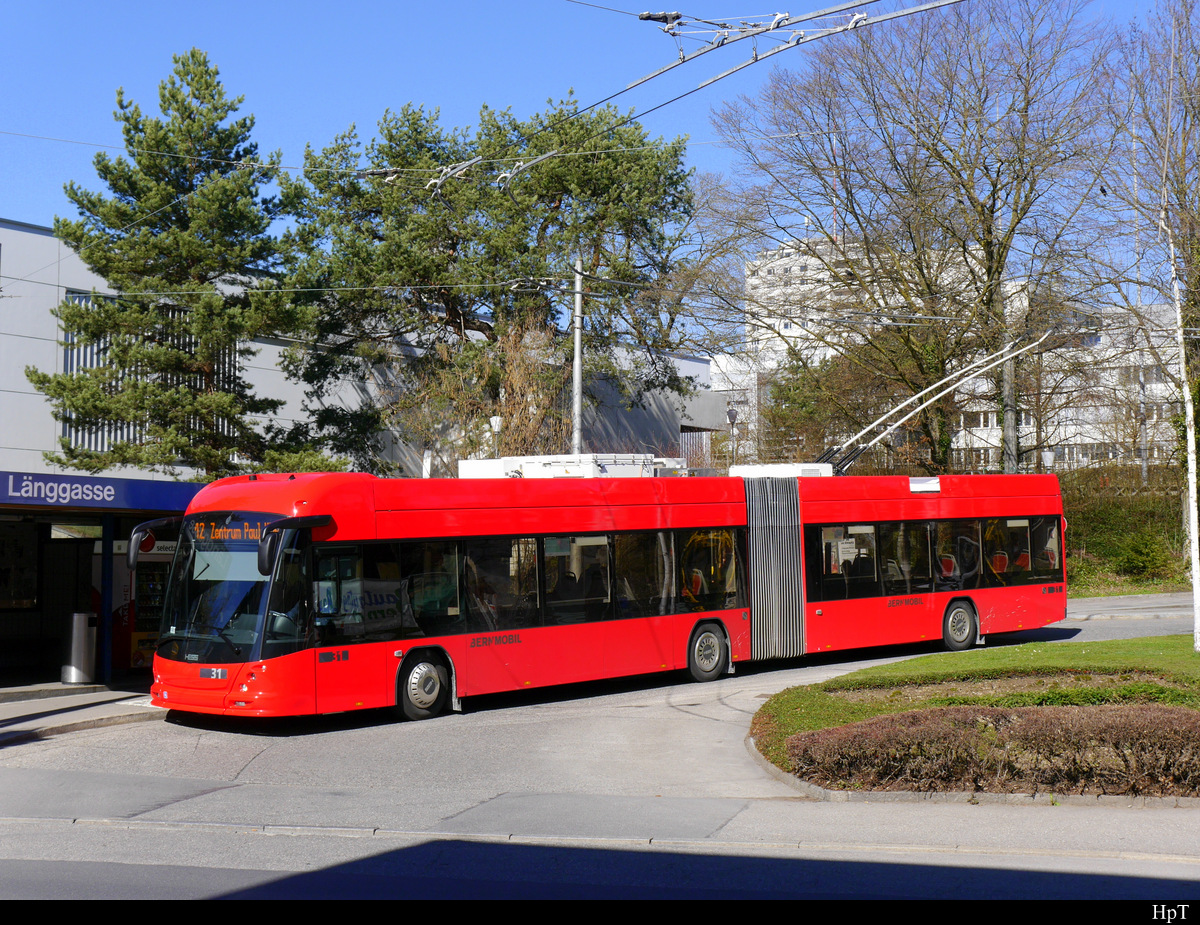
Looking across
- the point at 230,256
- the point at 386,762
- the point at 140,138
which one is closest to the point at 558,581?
the point at 386,762

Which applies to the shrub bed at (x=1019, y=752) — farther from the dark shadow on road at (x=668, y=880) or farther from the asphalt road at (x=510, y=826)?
the dark shadow on road at (x=668, y=880)

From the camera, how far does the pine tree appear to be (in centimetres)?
2752

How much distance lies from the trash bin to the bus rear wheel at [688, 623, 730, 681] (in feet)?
27.8

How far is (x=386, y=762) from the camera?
37.6ft

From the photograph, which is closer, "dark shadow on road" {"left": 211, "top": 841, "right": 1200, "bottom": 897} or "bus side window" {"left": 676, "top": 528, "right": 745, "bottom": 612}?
"dark shadow on road" {"left": 211, "top": 841, "right": 1200, "bottom": 897}

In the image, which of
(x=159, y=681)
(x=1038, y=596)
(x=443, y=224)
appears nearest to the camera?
(x=159, y=681)

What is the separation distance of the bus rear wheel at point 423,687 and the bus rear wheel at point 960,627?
33.3 feet

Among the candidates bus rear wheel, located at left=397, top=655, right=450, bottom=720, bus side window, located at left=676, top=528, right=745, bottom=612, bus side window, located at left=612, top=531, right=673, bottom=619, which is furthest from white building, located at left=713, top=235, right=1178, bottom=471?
bus rear wheel, located at left=397, top=655, right=450, bottom=720

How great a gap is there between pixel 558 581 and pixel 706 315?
17059 millimetres

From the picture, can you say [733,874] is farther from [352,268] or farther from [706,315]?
[352,268]

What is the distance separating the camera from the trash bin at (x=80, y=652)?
16.2m

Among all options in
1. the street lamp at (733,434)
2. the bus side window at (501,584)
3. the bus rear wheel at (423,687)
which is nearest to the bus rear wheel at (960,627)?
the bus side window at (501,584)

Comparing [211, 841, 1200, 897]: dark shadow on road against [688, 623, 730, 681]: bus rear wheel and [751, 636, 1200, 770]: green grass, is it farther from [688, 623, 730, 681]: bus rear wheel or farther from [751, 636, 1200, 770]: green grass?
[688, 623, 730, 681]: bus rear wheel

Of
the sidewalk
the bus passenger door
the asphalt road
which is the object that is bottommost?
the asphalt road
